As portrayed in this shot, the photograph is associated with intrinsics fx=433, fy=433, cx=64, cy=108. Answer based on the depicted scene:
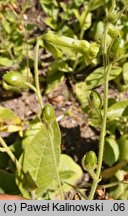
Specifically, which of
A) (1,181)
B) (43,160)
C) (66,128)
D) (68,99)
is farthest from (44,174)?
(68,99)

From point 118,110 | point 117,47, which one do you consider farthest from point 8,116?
point 117,47

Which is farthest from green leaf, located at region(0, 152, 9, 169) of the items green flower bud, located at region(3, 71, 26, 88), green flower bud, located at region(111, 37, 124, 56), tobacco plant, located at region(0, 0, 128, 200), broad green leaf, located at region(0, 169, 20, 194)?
green flower bud, located at region(111, 37, 124, 56)

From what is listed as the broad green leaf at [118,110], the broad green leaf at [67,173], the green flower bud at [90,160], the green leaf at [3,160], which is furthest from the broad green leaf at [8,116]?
the green flower bud at [90,160]

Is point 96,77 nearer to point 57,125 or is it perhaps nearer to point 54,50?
point 57,125

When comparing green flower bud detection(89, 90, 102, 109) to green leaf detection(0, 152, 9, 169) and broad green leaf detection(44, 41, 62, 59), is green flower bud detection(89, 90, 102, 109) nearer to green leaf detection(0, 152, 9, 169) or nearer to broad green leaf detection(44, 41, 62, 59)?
broad green leaf detection(44, 41, 62, 59)

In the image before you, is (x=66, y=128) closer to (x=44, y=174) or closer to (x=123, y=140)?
(x=123, y=140)

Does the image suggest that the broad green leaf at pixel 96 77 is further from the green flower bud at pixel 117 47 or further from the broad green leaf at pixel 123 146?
the green flower bud at pixel 117 47
